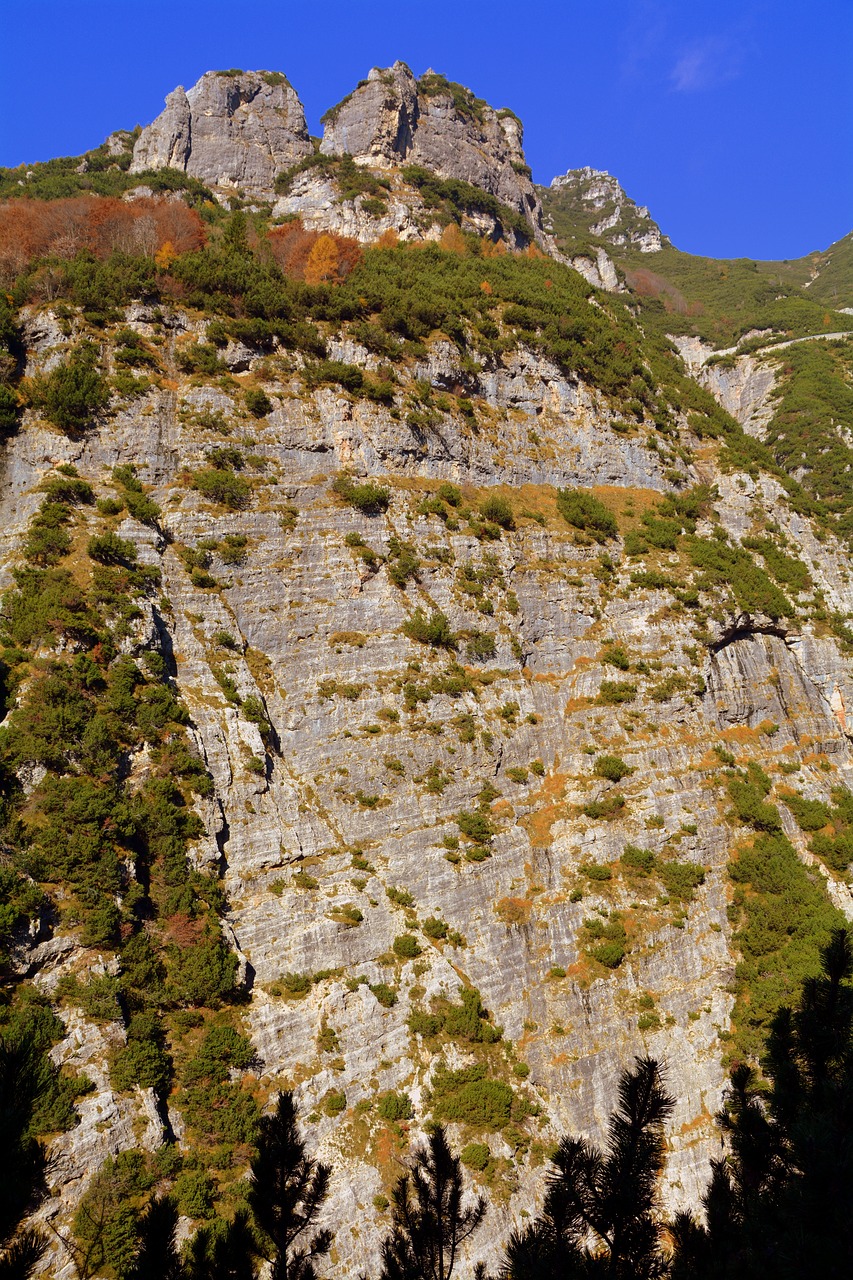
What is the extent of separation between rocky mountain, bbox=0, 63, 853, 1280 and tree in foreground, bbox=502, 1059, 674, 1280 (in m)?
12.5

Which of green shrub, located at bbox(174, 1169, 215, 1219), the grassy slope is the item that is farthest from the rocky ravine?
the grassy slope

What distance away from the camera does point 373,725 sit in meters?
28.7

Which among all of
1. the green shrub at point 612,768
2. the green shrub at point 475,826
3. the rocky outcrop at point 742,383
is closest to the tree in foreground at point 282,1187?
the green shrub at point 475,826

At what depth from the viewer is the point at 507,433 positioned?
42.2 m

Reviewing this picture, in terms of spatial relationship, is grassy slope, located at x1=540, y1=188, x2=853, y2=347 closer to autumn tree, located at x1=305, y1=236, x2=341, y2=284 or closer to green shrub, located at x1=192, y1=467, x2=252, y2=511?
autumn tree, located at x1=305, y1=236, x2=341, y2=284

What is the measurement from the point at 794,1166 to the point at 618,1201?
2.62 m

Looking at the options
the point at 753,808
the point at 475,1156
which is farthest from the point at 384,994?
the point at 753,808

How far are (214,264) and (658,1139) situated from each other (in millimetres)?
46523

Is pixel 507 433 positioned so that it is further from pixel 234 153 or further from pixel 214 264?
pixel 234 153

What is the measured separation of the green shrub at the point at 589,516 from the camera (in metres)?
39.0

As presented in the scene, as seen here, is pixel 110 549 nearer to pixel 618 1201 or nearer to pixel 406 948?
pixel 406 948

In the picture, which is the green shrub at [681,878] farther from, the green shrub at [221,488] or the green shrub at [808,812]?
the green shrub at [221,488]

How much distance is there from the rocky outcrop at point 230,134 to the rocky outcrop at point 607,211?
68.3 m

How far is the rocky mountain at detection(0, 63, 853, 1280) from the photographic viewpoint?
62.3 ft
